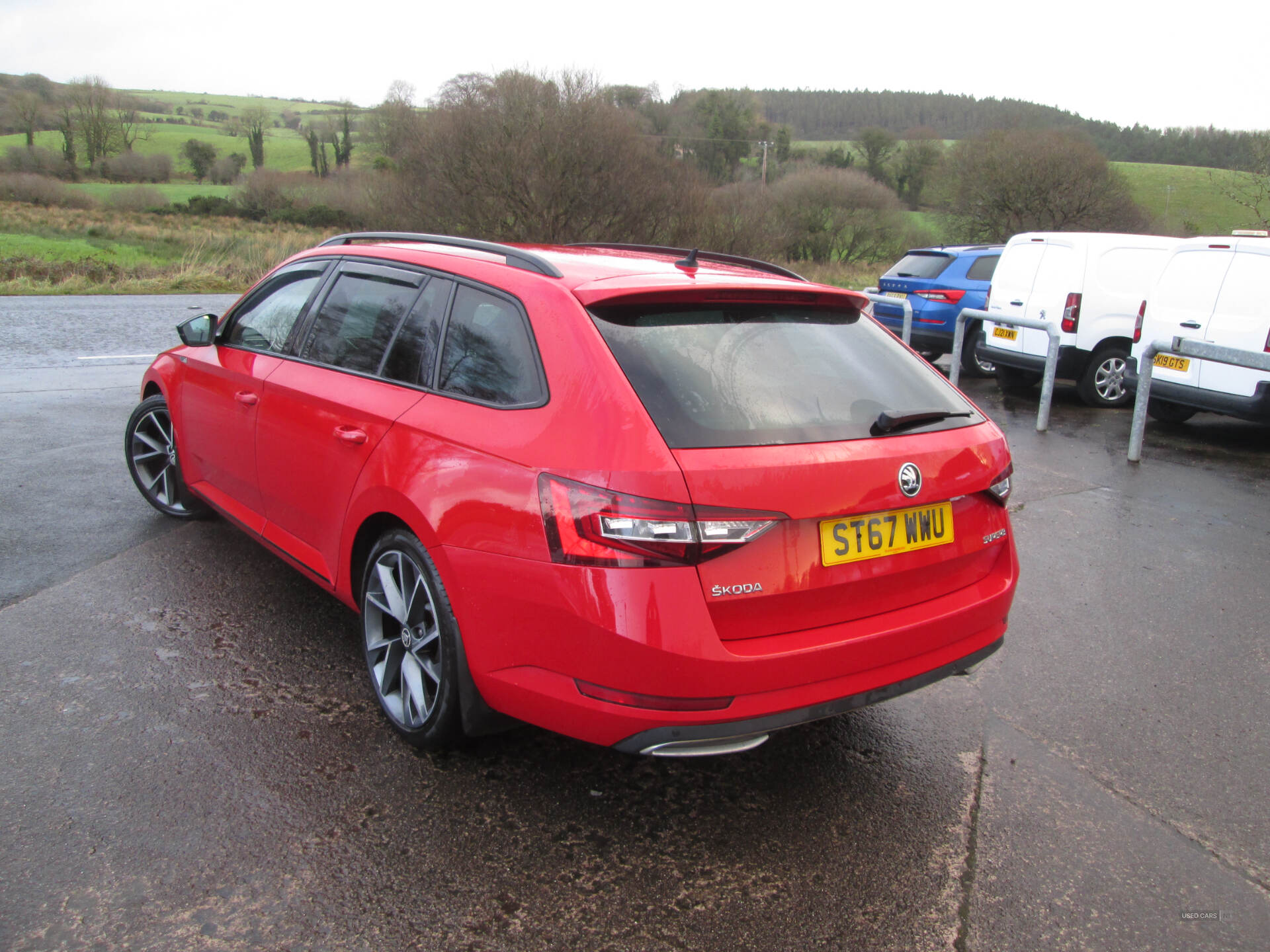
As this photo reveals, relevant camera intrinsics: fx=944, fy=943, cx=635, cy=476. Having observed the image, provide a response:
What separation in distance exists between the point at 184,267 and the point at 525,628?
25368 mm

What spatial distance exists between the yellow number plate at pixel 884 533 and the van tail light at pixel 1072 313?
876 centimetres

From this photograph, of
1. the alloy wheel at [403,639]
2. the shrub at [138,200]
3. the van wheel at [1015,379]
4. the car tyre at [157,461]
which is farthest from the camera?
the shrub at [138,200]

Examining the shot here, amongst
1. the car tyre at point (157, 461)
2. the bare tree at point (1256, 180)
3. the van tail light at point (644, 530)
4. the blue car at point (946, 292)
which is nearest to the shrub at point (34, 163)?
the blue car at point (946, 292)

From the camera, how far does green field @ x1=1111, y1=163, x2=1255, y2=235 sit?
165 ft

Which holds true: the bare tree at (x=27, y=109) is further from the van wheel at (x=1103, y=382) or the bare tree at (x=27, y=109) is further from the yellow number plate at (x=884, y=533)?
the yellow number plate at (x=884, y=533)

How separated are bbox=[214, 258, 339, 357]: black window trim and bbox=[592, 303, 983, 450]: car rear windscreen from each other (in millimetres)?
1782

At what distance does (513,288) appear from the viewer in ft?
9.80

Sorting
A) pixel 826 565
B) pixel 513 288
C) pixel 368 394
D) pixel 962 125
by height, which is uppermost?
pixel 962 125

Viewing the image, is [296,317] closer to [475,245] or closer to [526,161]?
[475,245]

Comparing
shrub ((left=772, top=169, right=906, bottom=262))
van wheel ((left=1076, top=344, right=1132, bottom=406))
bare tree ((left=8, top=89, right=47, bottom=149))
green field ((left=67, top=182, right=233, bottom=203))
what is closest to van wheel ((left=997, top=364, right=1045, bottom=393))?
Answer: van wheel ((left=1076, top=344, right=1132, bottom=406))

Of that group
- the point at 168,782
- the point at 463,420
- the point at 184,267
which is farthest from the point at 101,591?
the point at 184,267

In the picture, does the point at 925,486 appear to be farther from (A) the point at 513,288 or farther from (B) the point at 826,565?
(A) the point at 513,288

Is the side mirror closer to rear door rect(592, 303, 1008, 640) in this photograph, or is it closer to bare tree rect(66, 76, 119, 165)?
rear door rect(592, 303, 1008, 640)

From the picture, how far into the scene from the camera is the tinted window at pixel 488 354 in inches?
110
